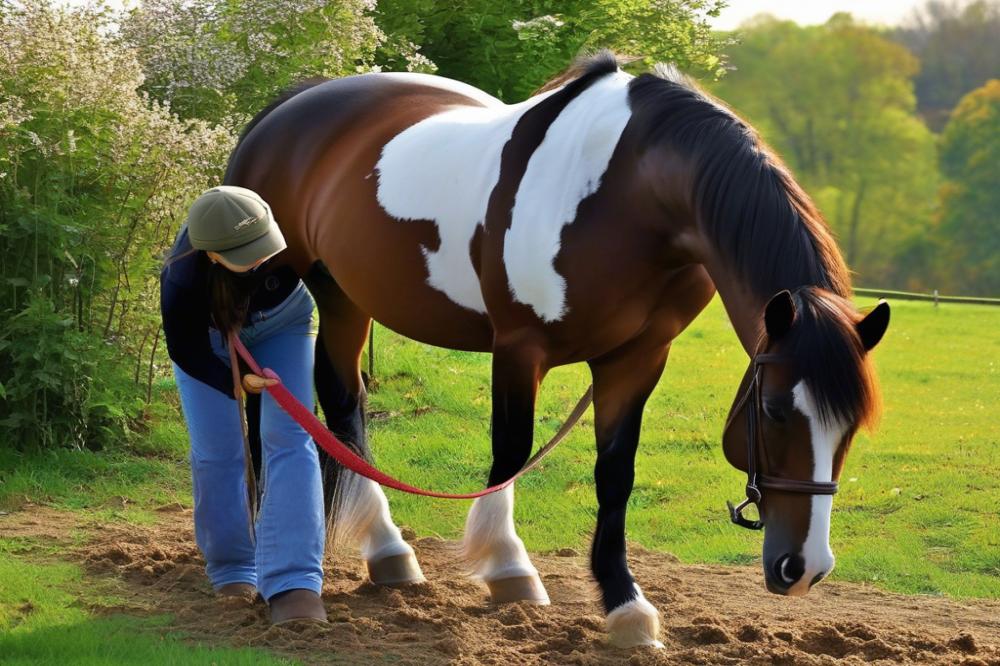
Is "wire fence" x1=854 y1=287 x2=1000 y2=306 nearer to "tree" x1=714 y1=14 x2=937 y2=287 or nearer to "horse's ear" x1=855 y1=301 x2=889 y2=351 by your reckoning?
"tree" x1=714 y1=14 x2=937 y2=287

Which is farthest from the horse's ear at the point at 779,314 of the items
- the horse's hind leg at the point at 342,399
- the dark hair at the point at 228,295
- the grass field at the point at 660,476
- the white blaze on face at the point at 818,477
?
the grass field at the point at 660,476

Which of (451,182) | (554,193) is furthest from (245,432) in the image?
(554,193)

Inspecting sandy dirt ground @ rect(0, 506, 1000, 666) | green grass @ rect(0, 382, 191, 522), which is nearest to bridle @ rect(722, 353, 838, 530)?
sandy dirt ground @ rect(0, 506, 1000, 666)

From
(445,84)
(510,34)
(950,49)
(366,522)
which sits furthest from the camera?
(950,49)

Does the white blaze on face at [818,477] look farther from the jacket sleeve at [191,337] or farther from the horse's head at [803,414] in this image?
the jacket sleeve at [191,337]

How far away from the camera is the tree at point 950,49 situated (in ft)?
98.4

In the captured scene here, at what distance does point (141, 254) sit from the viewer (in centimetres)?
646

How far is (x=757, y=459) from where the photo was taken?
3205mm

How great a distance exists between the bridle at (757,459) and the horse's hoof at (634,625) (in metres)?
0.70

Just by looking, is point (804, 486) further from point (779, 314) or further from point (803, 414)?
point (779, 314)

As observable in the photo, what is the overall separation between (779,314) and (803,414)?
0.27m

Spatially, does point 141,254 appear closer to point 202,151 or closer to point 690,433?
point 202,151

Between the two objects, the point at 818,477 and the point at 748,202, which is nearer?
A: the point at 818,477

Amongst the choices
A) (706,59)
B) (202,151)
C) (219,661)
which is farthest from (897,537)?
(706,59)
